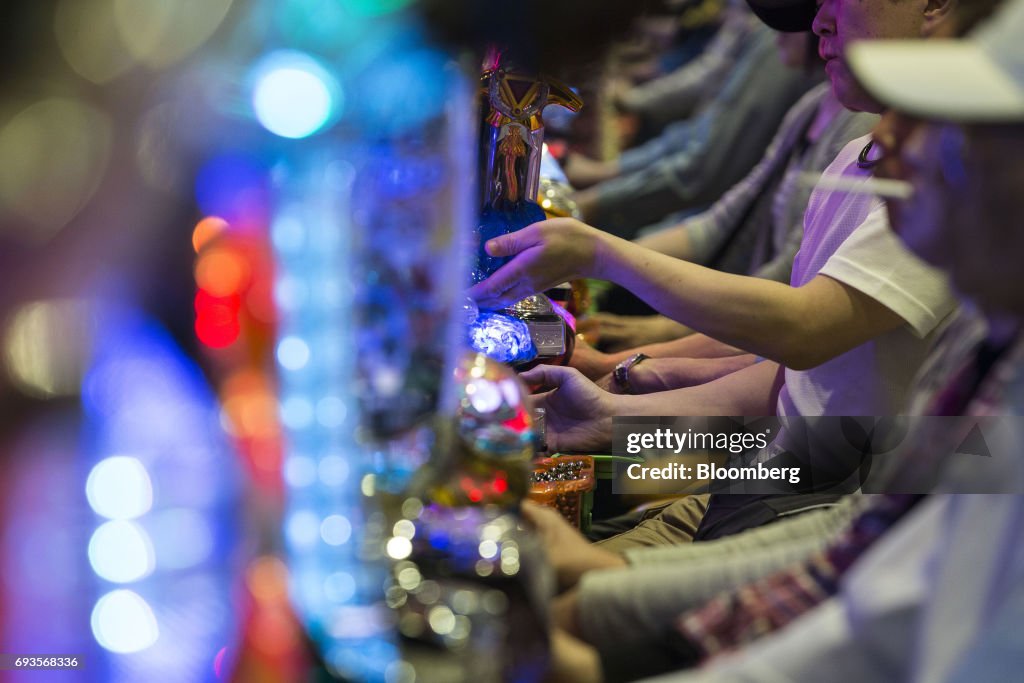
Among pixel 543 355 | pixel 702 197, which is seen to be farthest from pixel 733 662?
pixel 702 197

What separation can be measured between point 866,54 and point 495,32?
50cm

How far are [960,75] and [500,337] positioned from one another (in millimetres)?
823

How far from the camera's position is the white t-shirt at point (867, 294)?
1334 millimetres

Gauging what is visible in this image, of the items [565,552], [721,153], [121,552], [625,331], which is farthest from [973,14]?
[721,153]

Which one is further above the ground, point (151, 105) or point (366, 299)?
point (151, 105)

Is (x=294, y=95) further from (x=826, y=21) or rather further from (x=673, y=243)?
(x=673, y=243)

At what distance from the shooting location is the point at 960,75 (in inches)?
27.9

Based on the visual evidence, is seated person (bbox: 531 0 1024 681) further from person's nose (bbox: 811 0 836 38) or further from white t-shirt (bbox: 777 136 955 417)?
person's nose (bbox: 811 0 836 38)

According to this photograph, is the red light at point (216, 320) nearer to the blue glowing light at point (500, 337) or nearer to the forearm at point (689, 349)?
the blue glowing light at point (500, 337)

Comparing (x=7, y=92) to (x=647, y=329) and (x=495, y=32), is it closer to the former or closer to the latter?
(x=495, y=32)

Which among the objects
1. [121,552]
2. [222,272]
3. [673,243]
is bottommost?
[121,552]

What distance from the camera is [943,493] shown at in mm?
776

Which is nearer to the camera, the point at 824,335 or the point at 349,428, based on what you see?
the point at 349,428

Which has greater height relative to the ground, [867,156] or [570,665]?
[867,156]
